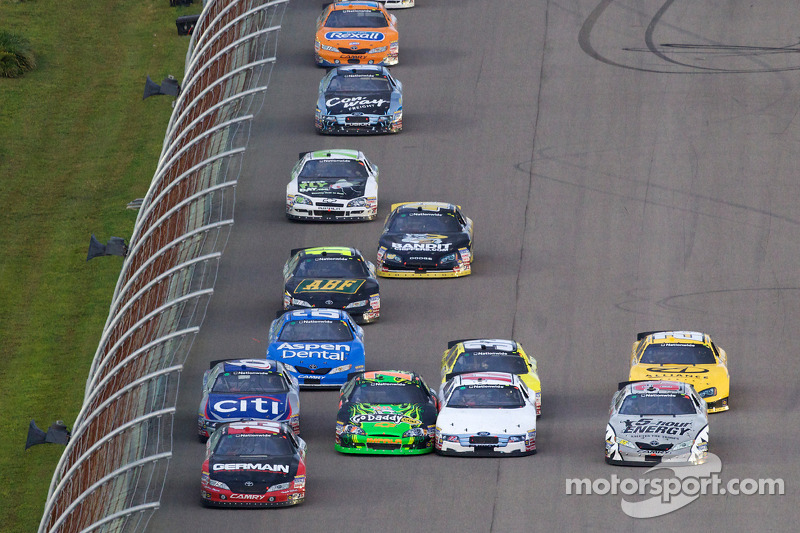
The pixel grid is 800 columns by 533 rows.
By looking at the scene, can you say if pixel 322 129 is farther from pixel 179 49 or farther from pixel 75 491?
pixel 75 491

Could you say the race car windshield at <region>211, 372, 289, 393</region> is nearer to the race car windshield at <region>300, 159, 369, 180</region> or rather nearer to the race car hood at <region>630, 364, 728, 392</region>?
the race car hood at <region>630, 364, 728, 392</region>

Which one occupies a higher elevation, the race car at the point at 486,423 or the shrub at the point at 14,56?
the shrub at the point at 14,56

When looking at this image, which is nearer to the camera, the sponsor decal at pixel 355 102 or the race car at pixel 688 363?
the race car at pixel 688 363

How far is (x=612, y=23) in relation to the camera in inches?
2483

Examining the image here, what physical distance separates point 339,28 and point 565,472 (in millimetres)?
25962

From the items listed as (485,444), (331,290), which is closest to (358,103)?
(331,290)

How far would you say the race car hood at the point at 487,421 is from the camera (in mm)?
35031

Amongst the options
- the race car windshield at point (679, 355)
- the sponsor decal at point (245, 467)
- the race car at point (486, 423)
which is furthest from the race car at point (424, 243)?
the sponsor decal at point (245, 467)

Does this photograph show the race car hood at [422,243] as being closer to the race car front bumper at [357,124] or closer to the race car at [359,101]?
the race car at [359,101]

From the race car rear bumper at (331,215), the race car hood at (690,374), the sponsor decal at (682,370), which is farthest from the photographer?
the race car rear bumper at (331,215)

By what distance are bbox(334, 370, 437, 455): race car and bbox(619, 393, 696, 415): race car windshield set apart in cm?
388

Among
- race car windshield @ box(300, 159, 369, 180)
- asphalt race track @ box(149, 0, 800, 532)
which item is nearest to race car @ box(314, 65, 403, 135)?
asphalt race track @ box(149, 0, 800, 532)

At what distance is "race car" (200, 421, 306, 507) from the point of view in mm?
32500

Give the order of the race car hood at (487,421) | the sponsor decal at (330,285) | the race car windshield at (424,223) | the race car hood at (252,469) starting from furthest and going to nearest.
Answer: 1. the race car windshield at (424,223)
2. the sponsor decal at (330,285)
3. the race car hood at (487,421)
4. the race car hood at (252,469)
